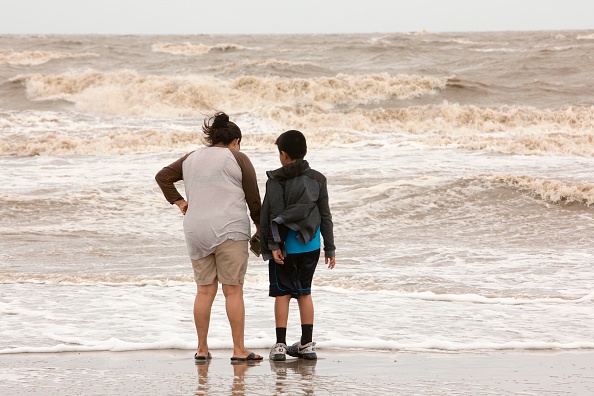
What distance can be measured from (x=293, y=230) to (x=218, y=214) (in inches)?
18.2

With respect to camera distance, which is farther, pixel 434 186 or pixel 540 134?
pixel 540 134

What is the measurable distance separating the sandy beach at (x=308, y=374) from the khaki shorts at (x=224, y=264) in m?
0.52

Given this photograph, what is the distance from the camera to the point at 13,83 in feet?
98.8

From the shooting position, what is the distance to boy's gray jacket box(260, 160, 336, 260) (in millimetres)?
4738

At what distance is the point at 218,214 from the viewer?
468 cm

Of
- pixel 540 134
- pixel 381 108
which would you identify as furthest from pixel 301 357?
pixel 381 108

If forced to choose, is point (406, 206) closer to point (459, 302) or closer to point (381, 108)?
point (459, 302)

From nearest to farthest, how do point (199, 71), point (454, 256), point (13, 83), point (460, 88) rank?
point (454, 256) → point (460, 88) → point (13, 83) → point (199, 71)

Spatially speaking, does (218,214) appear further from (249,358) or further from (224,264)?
(249,358)

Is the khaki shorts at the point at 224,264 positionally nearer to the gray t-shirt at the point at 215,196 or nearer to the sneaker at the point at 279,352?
the gray t-shirt at the point at 215,196

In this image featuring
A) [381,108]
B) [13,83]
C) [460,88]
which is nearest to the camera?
[381,108]

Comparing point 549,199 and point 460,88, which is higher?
point 460,88

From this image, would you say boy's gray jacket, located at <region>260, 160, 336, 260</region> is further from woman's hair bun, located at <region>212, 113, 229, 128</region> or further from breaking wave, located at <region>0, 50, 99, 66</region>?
breaking wave, located at <region>0, 50, 99, 66</region>

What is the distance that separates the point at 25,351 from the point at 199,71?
93.4 feet
